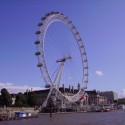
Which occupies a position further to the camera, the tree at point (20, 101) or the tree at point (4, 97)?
the tree at point (20, 101)

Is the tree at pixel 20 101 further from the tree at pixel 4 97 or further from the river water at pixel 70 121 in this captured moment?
the river water at pixel 70 121

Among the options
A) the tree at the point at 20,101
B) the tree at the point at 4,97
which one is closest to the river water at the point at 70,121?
the tree at the point at 4,97

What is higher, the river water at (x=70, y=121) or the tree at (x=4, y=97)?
the tree at (x=4, y=97)

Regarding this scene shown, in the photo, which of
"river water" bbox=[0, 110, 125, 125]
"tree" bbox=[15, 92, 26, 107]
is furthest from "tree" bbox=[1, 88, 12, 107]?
"river water" bbox=[0, 110, 125, 125]

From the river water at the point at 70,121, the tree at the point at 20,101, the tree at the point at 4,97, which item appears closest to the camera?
the river water at the point at 70,121

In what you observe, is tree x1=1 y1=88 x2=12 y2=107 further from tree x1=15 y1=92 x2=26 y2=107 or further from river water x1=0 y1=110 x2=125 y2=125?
river water x1=0 y1=110 x2=125 y2=125

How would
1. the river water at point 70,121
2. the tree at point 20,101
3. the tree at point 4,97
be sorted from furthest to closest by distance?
the tree at point 20,101 < the tree at point 4,97 < the river water at point 70,121

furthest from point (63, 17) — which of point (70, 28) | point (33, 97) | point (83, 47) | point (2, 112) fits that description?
point (33, 97)

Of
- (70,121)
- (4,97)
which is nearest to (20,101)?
(4,97)

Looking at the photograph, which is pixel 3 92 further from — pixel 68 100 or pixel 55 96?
pixel 68 100

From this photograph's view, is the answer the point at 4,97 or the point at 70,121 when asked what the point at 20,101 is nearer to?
the point at 4,97

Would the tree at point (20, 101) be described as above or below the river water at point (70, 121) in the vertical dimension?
above

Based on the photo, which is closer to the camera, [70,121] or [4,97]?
[70,121]

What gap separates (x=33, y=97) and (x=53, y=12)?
40.7 metres
